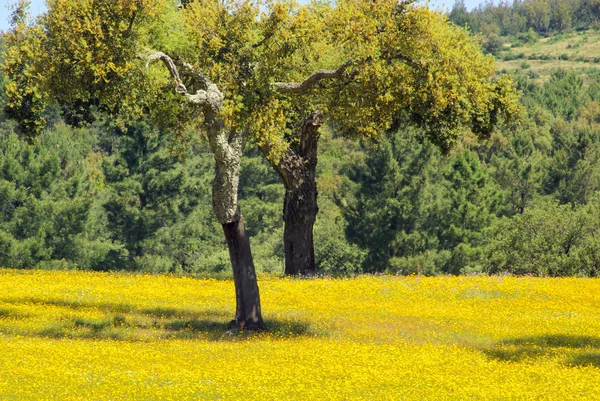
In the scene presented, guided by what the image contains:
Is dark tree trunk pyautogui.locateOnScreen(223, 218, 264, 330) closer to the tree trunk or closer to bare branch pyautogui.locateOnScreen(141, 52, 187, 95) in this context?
the tree trunk

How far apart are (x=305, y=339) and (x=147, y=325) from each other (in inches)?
Answer: 213

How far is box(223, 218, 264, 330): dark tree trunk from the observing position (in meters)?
28.2

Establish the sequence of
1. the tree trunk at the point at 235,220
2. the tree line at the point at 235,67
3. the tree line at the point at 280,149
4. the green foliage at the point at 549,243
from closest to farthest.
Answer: the tree line at the point at 235,67
the tree trunk at the point at 235,220
the tree line at the point at 280,149
the green foliage at the point at 549,243

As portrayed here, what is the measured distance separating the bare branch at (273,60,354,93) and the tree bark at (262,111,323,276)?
31.5 ft

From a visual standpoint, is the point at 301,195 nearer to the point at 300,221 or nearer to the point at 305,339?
the point at 300,221

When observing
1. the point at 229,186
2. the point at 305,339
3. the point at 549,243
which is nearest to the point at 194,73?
the point at 229,186

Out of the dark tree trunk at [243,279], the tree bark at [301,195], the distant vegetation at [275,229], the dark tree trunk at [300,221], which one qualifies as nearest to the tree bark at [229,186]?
the dark tree trunk at [243,279]

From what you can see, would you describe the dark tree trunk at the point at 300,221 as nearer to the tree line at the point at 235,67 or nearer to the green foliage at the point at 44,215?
the tree line at the point at 235,67

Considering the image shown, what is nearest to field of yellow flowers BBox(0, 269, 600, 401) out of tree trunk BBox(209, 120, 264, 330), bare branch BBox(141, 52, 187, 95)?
tree trunk BBox(209, 120, 264, 330)

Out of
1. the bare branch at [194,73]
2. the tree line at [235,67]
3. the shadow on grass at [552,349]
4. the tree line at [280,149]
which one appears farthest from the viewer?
the bare branch at [194,73]

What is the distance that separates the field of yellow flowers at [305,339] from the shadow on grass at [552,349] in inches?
2.6

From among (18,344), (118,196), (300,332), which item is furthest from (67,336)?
(118,196)

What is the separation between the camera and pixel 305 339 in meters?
27.8

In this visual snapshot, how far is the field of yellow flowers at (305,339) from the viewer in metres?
20.0
